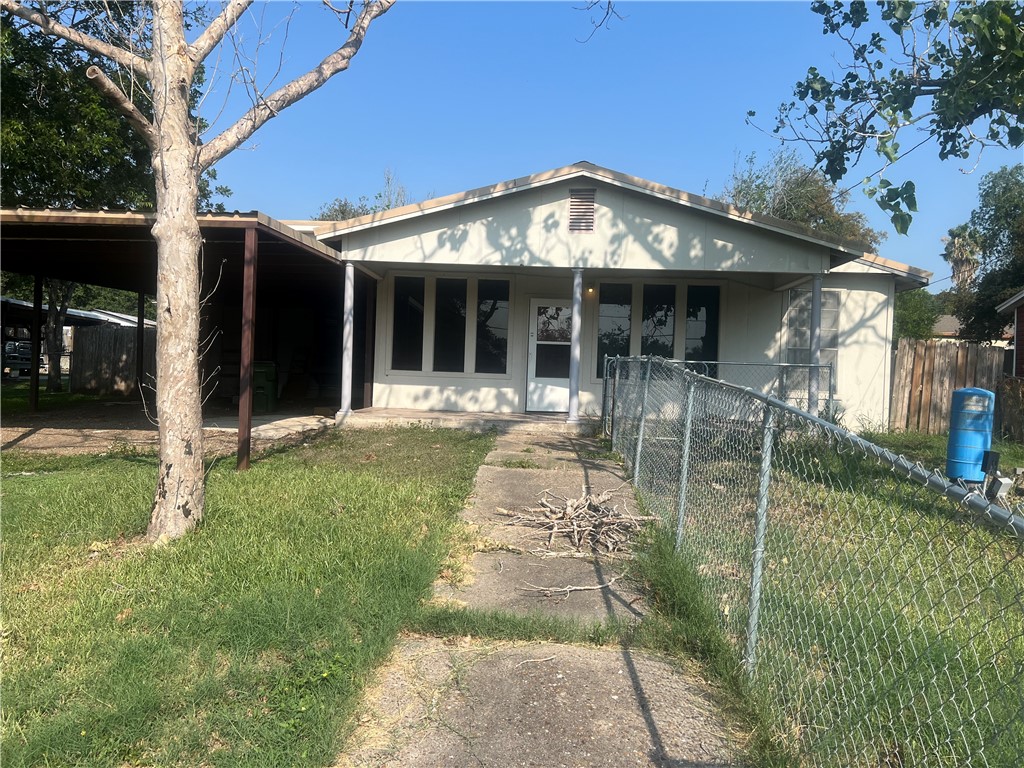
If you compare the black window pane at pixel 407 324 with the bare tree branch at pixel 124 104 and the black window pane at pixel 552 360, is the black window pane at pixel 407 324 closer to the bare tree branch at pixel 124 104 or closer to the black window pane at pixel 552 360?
the black window pane at pixel 552 360

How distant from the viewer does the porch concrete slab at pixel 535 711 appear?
2633mm

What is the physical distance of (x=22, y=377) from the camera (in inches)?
1129

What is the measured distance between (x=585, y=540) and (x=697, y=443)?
3.79ft

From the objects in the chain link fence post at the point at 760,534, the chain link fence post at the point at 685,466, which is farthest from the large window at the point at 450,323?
the chain link fence post at the point at 760,534

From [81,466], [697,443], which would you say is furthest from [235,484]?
[697,443]

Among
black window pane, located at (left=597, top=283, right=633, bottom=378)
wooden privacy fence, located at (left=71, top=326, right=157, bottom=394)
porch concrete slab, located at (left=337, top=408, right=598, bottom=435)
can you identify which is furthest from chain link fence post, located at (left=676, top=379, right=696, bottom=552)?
wooden privacy fence, located at (left=71, top=326, right=157, bottom=394)

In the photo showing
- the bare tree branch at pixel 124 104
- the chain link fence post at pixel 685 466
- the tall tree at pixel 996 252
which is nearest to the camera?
the chain link fence post at pixel 685 466

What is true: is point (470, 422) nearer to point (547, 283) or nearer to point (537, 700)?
point (547, 283)

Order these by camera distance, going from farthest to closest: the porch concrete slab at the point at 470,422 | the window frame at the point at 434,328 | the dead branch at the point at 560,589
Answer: the window frame at the point at 434,328 < the porch concrete slab at the point at 470,422 < the dead branch at the point at 560,589

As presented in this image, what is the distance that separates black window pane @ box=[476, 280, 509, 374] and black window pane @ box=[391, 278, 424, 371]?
45.0 inches

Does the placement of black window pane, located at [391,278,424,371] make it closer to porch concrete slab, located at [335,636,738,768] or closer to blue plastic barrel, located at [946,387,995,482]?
blue plastic barrel, located at [946,387,995,482]

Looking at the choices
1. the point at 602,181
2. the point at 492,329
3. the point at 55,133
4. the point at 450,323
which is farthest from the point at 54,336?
the point at 602,181

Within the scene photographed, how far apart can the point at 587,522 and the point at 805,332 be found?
909 cm

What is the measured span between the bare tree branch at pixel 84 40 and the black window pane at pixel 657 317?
9395mm
